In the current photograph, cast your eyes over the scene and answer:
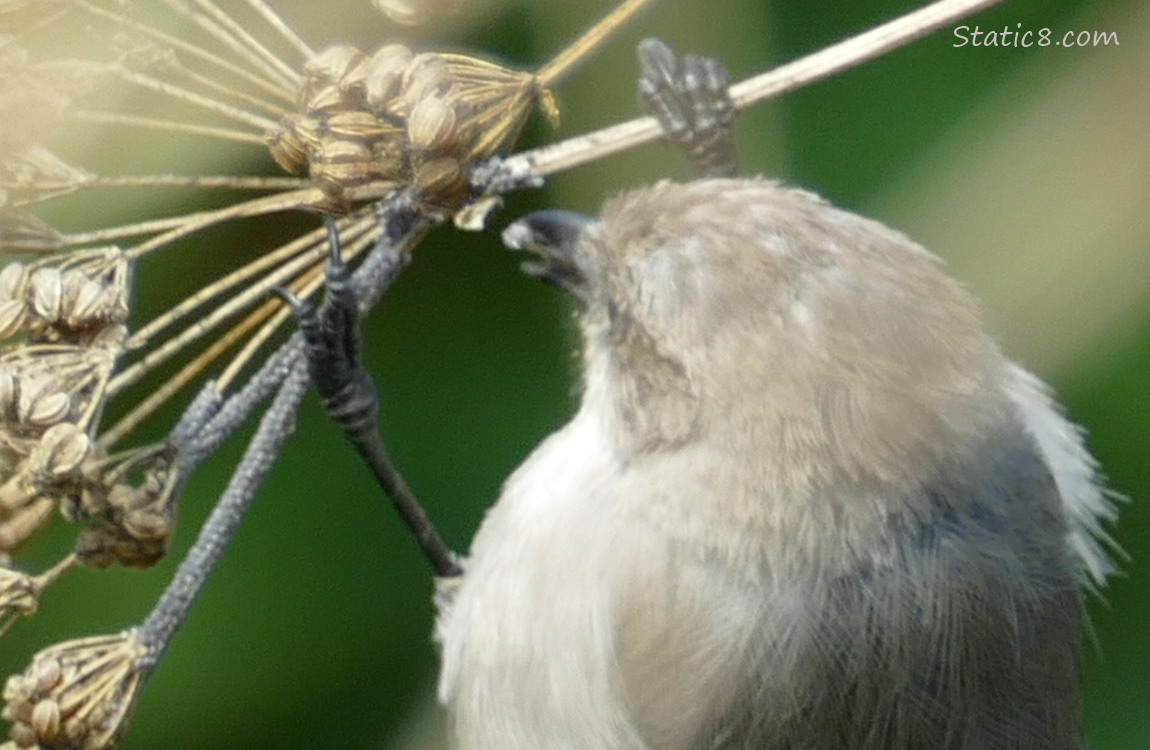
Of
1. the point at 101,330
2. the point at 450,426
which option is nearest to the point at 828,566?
the point at 450,426

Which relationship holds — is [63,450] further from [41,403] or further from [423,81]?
[423,81]

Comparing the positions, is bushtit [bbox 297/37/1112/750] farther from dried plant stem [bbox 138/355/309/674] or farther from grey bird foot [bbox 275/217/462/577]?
dried plant stem [bbox 138/355/309/674]

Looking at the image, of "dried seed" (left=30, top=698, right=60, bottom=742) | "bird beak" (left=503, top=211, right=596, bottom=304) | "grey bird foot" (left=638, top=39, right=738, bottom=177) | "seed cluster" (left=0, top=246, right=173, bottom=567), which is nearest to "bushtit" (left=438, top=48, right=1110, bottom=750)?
"bird beak" (left=503, top=211, right=596, bottom=304)

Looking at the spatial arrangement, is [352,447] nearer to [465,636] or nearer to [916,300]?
[465,636]

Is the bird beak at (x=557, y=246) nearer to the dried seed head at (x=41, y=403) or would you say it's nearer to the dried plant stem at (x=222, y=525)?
the dried plant stem at (x=222, y=525)

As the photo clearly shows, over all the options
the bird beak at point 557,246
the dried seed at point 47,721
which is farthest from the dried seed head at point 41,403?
the bird beak at point 557,246

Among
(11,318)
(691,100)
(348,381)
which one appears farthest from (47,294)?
(691,100)

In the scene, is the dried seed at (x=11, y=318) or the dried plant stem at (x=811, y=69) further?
the dried plant stem at (x=811, y=69)
